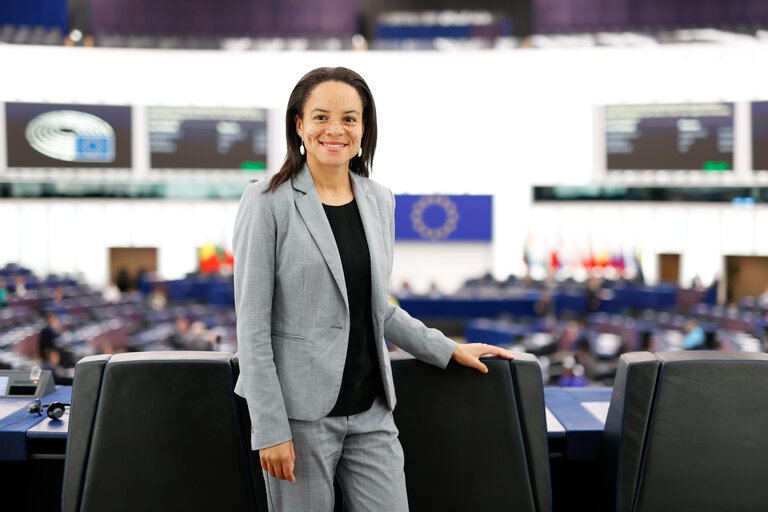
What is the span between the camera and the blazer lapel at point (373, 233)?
55.1 inches

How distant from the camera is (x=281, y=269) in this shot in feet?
4.42

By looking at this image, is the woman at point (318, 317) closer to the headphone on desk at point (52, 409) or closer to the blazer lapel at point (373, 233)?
the blazer lapel at point (373, 233)

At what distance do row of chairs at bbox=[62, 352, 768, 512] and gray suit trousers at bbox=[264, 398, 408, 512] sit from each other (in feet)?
0.88

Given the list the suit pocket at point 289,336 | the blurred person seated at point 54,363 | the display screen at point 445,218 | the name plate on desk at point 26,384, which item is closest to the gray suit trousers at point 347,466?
the suit pocket at point 289,336

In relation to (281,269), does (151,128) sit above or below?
above

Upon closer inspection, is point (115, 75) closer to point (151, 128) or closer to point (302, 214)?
point (151, 128)

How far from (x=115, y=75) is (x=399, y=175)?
8849 millimetres

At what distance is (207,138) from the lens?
17438mm

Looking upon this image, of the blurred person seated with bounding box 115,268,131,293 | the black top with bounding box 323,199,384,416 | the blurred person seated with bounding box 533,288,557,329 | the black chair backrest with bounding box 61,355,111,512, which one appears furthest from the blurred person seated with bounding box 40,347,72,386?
the blurred person seated with bounding box 115,268,131,293

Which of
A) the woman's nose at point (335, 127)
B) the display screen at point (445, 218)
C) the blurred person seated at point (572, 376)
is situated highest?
the display screen at point (445, 218)

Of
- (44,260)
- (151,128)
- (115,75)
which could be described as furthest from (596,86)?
(44,260)

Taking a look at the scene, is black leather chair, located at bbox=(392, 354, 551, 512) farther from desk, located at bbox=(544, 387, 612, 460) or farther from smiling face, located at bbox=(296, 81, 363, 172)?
smiling face, located at bbox=(296, 81, 363, 172)

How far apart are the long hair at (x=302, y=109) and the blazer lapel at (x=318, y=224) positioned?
4 centimetres

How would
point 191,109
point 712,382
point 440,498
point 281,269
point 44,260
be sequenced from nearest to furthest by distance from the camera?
1. point 281,269
2. point 712,382
3. point 440,498
4. point 191,109
5. point 44,260
